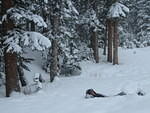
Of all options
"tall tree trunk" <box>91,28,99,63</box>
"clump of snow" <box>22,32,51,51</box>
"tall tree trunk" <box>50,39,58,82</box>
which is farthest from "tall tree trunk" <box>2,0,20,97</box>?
"tall tree trunk" <box>91,28,99,63</box>

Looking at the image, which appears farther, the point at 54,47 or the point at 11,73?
the point at 54,47

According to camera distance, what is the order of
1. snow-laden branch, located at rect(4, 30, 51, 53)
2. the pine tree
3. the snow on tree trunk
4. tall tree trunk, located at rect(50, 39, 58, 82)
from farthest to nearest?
tall tree trunk, located at rect(50, 39, 58, 82), the snow on tree trunk, the pine tree, snow-laden branch, located at rect(4, 30, 51, 53)

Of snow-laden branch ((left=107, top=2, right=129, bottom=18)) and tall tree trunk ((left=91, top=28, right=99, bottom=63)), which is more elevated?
snow-laden branch ((left=107, top=2, right=129, bottom=18))

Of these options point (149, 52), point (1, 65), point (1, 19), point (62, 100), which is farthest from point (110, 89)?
point (149, 52)

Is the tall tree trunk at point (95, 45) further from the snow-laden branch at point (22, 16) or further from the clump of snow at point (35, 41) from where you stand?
the clump of snow at point (35, 41)

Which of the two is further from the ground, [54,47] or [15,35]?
[15,35]

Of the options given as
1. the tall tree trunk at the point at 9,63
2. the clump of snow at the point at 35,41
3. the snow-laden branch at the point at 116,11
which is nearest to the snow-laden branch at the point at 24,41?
the clump of snow at the point at 35,41

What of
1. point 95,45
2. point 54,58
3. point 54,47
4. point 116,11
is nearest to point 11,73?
point 54,58

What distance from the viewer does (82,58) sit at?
27234mm

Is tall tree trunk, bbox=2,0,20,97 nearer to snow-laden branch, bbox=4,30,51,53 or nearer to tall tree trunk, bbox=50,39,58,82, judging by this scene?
snow-laden branch, bbox=4,30,51,53

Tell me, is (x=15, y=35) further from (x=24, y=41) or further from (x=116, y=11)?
(x=116, y=11)

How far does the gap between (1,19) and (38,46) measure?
214cm

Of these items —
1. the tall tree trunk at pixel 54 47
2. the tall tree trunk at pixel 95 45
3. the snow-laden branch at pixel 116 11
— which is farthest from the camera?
the tall tree trunk at pixel 95 45

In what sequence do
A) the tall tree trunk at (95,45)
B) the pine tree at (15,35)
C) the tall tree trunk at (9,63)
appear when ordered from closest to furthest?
the pine tree at (15,35) → the tall tree trunk at (9,63) → the tall tree trunk at (95,45)
